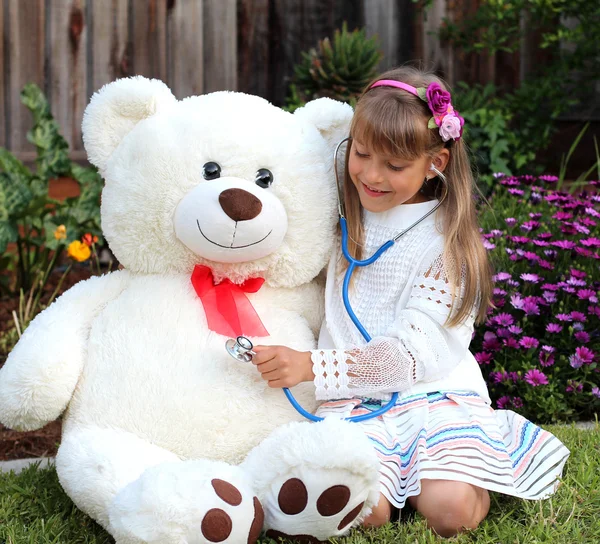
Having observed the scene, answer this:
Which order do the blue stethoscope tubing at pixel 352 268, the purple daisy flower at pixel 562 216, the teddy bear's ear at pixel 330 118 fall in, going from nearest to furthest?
1. the blue stethoscope tubing at pixel 352 268
2. the teddy bear's ear at pixel 330 118
3. the purple daisy flower at pixel 562 216

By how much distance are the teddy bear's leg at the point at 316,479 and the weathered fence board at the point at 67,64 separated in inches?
145

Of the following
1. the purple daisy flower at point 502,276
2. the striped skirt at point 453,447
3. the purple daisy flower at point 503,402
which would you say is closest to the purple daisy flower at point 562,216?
the purple daisy flower at point 502,276

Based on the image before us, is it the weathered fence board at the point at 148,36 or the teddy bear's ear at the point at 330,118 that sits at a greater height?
the weathered fence board at the point at 148,36

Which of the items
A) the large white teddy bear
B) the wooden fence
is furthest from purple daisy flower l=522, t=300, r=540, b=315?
the wooden fence

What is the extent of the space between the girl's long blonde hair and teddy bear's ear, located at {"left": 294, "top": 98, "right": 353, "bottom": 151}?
0.10 meters

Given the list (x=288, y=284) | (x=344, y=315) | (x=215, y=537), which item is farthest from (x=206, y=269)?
(x=215, y=537)

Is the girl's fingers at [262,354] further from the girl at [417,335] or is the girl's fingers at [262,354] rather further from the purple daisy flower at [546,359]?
the purple daisy flower at [546,359]

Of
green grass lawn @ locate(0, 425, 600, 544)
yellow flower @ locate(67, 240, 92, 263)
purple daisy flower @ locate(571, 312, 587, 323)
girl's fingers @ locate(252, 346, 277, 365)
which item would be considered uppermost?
girl's fingers @ locate(252, 346, 277, 365)

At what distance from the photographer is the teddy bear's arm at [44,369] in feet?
6.56

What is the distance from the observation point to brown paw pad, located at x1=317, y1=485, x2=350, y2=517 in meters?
1.74

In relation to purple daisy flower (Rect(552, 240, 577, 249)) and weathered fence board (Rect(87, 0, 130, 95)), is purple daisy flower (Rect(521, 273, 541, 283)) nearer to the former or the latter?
purple daisy flower (Rect(552, 240, 577, 249))

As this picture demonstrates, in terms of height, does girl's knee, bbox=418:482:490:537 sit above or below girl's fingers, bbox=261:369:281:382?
below

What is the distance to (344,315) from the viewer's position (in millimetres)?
2186

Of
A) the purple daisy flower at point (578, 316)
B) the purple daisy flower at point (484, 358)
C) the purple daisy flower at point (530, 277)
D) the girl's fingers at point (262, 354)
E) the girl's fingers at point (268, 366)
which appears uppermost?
the girl's fingers at point (262, 354)
